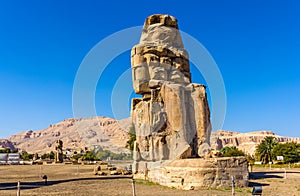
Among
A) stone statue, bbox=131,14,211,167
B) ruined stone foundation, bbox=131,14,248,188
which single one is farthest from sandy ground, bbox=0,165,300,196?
stone statue, bbox=131,14,211,167

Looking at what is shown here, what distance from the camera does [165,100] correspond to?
2192 cm

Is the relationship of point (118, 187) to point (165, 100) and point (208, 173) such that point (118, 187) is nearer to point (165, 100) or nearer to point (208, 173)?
point (208, 173)

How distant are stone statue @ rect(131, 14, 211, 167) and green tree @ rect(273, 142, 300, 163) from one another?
39.5 meters

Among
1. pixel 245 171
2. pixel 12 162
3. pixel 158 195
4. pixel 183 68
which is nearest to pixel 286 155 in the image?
pixel 183 68

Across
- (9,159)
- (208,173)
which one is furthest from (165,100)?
(9,159)

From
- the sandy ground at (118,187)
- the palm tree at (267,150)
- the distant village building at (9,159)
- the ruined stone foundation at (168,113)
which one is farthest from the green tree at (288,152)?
the distant village building at (9,159)

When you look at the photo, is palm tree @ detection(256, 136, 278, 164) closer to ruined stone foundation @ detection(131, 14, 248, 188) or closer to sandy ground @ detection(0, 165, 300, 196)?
sandy ground @ detection(0, 165, 300, 196)

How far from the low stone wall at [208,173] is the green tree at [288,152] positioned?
146ft

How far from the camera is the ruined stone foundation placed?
1662 cm

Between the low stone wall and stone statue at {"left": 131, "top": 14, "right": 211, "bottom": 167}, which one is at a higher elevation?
stone statue at {"left": 131, "top": 14, "right": 211, "bottom": 167}

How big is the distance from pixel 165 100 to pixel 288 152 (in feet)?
142

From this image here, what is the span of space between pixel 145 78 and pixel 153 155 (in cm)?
635

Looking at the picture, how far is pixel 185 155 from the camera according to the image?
19.8m

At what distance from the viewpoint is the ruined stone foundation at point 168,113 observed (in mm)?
16625
